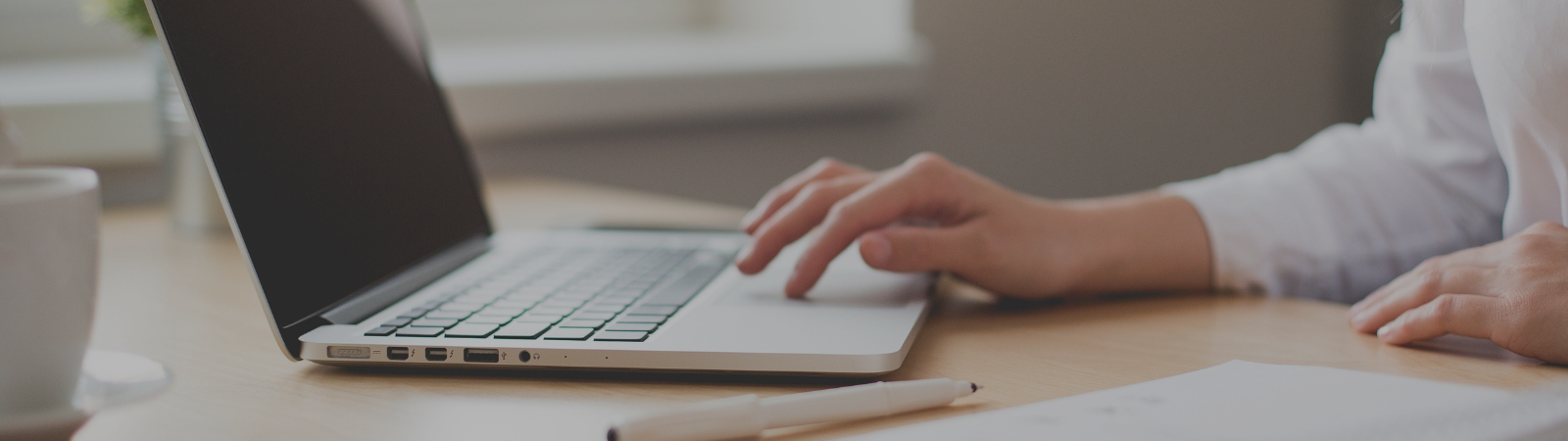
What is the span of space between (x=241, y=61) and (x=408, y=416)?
20 cm

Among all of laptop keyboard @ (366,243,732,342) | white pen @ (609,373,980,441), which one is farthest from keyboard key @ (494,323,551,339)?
white pen @ (609,373,980,441)

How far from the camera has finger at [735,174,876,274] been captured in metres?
0.56

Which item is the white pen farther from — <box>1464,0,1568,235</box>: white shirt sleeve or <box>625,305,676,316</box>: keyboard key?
<box>1464,0,1568,235</box>: white shirt sleeve

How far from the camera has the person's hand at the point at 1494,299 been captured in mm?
421

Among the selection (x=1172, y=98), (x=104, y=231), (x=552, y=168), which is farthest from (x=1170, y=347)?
(x=1172, y=98)

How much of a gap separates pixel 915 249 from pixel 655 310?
144 mm

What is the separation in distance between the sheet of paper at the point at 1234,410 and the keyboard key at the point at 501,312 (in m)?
0.21

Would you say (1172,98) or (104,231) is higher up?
(104,231)

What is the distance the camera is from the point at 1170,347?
0.46 metres

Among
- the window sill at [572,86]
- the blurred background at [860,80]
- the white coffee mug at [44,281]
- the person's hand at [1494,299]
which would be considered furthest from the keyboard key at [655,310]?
the blurred background at [860,80]

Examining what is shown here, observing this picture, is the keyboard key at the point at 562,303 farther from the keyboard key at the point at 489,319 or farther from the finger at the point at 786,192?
the finger at the point at 786,192

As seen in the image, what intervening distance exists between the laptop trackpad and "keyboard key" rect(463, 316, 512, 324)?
4.1 inches

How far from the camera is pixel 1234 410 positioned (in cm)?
33

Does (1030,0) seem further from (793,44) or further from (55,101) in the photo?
(55,101)
